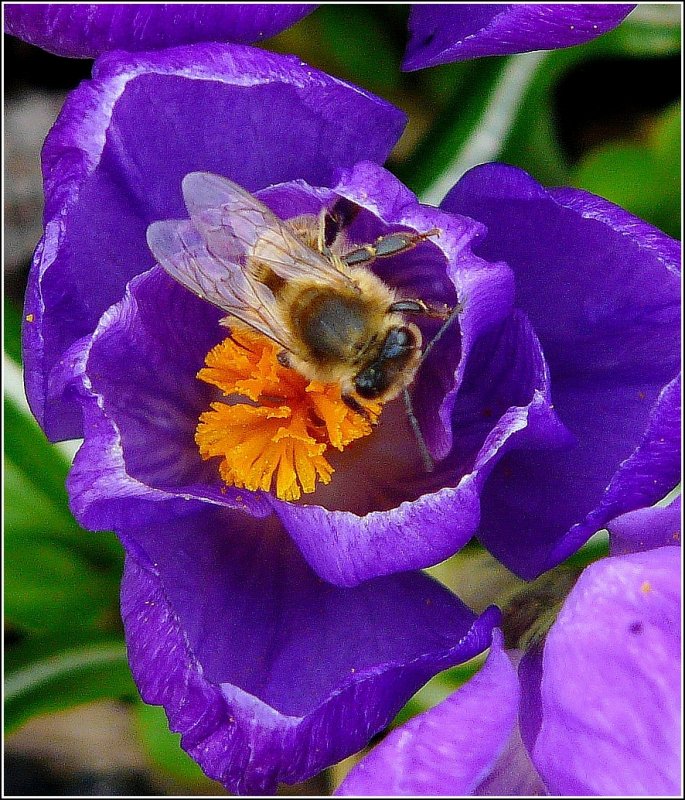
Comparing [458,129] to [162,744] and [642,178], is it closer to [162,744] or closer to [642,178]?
[642,178]

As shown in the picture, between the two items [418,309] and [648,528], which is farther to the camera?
[418,309]

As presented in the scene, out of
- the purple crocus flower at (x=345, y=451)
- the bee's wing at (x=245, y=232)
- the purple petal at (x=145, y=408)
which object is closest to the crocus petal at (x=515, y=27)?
the purple crocus flower at (x=345, y=451)

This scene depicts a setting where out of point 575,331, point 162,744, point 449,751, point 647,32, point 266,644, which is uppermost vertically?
point 647,32

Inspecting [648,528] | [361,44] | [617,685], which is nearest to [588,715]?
[617,685]

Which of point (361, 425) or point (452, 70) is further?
point (452, 70)

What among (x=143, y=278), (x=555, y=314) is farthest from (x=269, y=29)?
(x=555, y=314)

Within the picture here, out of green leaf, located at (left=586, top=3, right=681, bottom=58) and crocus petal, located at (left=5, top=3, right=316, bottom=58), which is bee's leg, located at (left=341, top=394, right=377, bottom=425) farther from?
green leaf, located at (left=586, top=3, right=681, bottom=58)

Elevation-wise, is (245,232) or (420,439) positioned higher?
(245,232)

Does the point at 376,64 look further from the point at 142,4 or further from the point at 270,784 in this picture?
the point at 270,784
